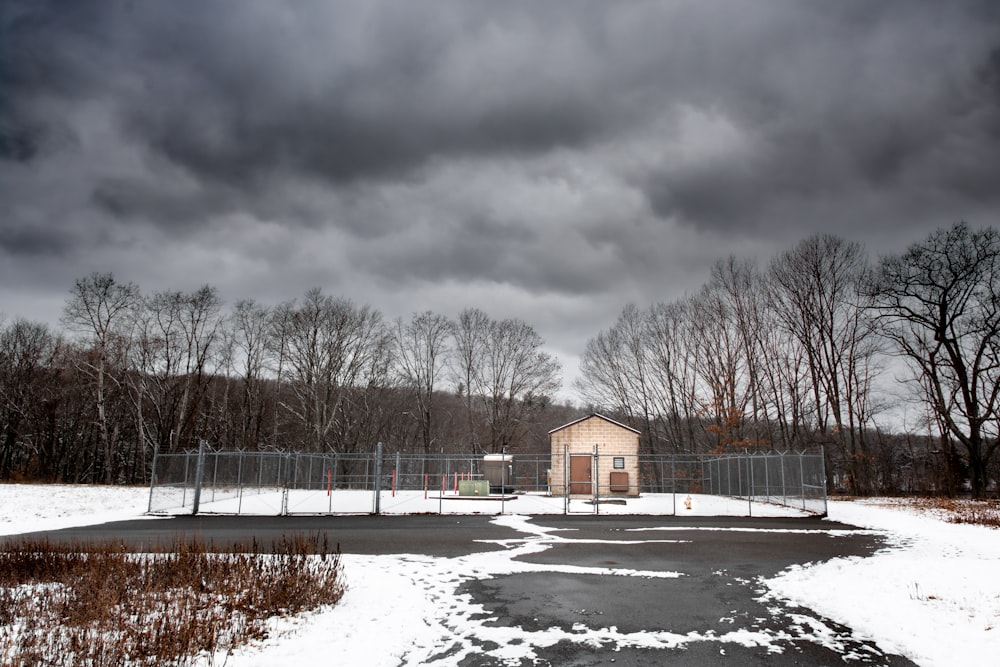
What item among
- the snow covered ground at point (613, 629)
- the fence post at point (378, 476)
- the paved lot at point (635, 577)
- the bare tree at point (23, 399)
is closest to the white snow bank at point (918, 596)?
the snow covered ground at point (613, 629)

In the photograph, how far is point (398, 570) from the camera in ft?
35.0

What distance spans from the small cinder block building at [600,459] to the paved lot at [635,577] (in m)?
13.2

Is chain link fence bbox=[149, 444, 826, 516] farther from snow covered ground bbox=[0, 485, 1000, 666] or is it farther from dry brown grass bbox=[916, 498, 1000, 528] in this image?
snow covered ground bbox=[0, 485, 1000, 666]

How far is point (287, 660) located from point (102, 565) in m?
4.52

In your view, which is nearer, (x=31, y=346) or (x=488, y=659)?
(x=488, y=659)

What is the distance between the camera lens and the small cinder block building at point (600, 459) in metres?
34.1

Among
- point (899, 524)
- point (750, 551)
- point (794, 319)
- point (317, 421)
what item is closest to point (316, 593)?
point (750, 551)

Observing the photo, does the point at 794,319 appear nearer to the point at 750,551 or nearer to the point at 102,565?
the point at 750,551

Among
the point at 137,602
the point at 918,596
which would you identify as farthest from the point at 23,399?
the point at 918,596

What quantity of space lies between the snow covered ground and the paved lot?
0.23 metres

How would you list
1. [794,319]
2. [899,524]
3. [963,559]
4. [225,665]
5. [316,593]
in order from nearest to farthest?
[225,665] → [316,593] → [963,559] → [899,524] → [794,319]

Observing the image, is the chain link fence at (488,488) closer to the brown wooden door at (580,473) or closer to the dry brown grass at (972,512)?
the brown wooden door at (580,473)

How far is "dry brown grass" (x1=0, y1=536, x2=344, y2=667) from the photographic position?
18.8ft

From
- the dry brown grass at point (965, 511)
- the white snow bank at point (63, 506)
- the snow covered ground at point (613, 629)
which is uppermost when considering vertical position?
the snow covered ground at point (613, 629)
